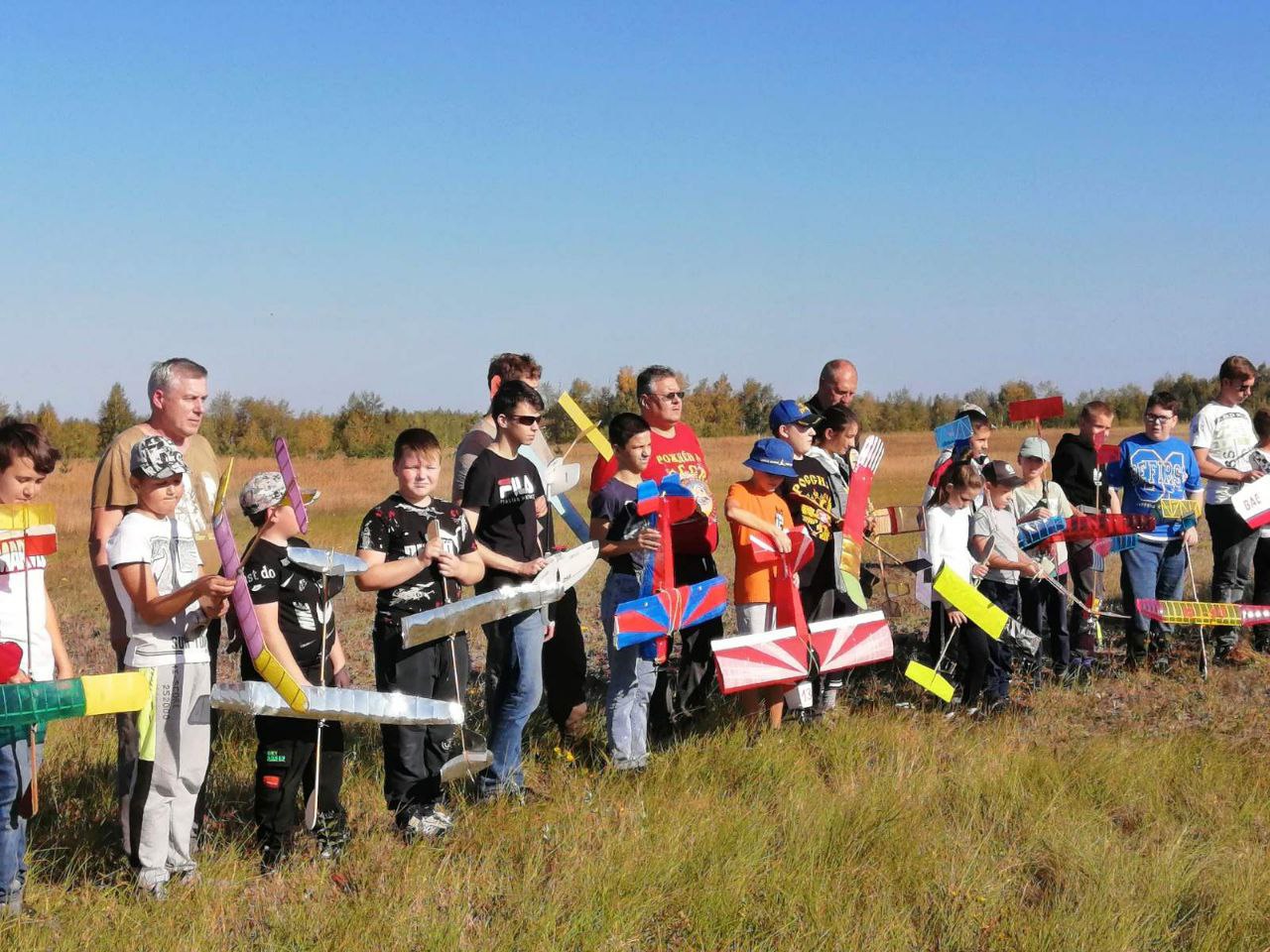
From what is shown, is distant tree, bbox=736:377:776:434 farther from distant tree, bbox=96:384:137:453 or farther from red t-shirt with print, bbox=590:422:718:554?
red t-shirt with print, bbox=590:422:718:554

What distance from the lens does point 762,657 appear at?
5.73 metres

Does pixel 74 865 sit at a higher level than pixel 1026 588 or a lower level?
lower

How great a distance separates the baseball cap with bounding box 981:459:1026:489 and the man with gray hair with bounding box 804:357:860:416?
101 cm

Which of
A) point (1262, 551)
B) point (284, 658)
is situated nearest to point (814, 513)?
point (284, 658)

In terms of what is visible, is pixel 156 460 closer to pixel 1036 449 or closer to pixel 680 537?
pixel 680 537

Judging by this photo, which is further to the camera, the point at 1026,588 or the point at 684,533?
the point at 1026,588

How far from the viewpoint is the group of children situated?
4203 mm

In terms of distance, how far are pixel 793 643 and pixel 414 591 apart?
2.07 m

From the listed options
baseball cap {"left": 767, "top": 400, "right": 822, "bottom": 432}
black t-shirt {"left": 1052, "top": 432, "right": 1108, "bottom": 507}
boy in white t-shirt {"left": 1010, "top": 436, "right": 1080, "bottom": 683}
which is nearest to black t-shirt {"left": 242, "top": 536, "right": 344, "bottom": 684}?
baseball cap {"left": 767, "top": 400, "right": 822, "bottom": 432}

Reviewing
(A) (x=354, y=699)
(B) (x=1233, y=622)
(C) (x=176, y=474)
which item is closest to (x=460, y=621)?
(A) (x=354, y=699)

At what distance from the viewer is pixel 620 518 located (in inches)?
231

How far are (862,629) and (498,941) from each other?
9.72 ft

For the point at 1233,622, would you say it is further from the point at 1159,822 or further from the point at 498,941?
the point at 498,941

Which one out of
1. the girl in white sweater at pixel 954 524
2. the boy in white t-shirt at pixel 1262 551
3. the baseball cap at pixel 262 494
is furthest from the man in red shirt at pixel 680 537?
the boy in white t-shirt at pixel 1262 551
